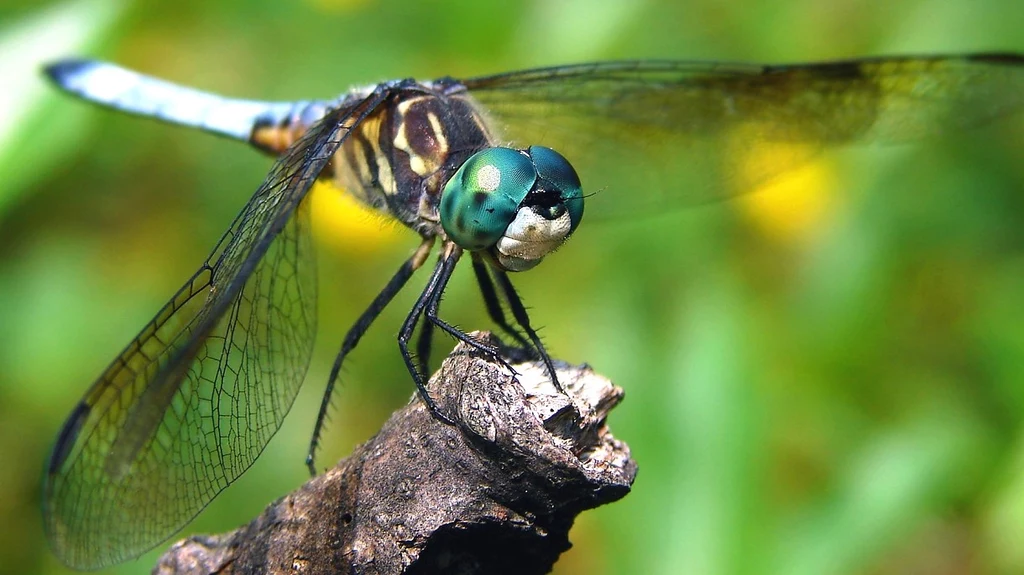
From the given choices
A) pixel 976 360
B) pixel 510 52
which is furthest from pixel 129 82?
pixel 976 360

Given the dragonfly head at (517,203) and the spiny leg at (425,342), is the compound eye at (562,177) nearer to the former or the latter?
the dragonfly head at (517,203)

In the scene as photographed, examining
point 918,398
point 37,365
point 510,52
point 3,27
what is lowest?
point 37,365

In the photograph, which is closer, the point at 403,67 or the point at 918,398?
the point at 918,398

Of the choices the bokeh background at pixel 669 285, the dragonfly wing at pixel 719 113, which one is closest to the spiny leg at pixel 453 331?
the bokeh background at pixel 669 285

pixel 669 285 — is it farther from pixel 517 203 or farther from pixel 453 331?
pixel 453 331

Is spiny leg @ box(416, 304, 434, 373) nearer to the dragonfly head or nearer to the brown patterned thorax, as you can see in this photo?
the brown patterned thorax

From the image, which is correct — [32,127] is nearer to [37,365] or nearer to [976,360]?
[37,365]

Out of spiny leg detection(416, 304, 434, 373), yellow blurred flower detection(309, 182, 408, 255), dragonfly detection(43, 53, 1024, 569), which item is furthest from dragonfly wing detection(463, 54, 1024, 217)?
yellow blurred flower detection(309, 182, 408, 255)

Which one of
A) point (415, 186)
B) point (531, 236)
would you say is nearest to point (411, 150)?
point (415, 186)
